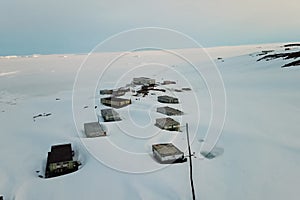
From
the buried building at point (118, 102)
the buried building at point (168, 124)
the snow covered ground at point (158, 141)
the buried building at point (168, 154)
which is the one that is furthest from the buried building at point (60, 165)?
the buried building at point (118, 102)

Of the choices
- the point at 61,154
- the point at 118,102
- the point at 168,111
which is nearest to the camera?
the point at 61,154

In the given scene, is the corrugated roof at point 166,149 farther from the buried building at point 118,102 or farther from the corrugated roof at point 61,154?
the buried building at point 118,102

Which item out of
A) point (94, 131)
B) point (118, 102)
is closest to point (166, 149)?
point (94, 131)

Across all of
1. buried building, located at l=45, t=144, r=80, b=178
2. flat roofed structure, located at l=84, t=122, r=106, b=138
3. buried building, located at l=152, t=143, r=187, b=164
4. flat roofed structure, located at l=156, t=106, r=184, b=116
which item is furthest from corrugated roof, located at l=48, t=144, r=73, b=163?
flat roofed structure, located at l=156, t=106, r=184, b=116

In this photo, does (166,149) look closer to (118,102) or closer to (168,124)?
(168,124)

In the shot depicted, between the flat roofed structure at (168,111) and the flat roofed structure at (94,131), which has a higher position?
the flat roofed structure at (168,111)

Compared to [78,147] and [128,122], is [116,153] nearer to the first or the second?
[78,147]

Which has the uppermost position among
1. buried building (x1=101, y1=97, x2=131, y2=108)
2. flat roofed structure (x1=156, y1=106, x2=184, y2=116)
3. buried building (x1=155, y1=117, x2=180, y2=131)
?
buried building (x1=101, y1=97, x2=131, y2=108)

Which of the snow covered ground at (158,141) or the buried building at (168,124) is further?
the buried building at (168,124)

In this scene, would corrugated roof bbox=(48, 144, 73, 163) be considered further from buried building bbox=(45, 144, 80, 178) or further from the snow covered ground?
the snow covered ground
